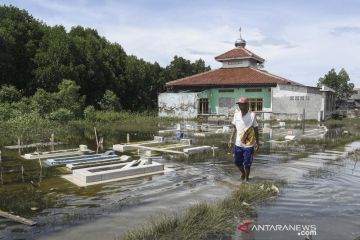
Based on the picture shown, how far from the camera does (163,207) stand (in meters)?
6.72

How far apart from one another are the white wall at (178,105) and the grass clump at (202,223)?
30.9 metres

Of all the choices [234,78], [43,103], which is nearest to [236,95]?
[234,78]

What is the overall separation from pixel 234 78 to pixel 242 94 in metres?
1.83

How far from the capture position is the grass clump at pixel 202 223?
16.7ft

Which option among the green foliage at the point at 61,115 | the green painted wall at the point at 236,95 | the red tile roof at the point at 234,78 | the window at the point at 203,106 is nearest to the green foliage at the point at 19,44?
the green foliage at the point at 61,115

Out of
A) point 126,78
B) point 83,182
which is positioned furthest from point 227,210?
point 126,78

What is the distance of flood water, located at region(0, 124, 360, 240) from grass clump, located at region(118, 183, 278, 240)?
22 cm

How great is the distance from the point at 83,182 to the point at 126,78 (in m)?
30.9

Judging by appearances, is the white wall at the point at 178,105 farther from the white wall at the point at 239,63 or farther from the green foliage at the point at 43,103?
the green foliage at the point at 43,103

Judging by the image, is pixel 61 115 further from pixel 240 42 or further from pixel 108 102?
pixel 240 42

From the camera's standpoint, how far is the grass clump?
16.7 ft

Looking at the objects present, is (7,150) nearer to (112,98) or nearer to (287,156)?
(287,156)

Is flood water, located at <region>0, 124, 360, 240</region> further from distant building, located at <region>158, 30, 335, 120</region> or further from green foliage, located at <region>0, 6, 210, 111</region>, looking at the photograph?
distant building, located at <region>158, 30, 335, 120</region>

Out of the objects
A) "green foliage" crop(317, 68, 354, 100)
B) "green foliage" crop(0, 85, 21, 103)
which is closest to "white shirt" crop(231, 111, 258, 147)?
"green foliage" crop(0, 85, 21, 103)
